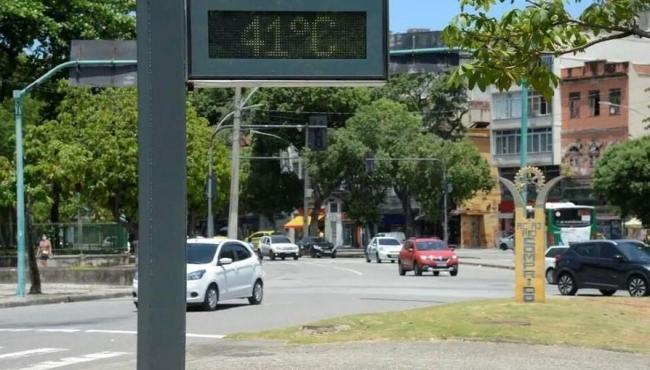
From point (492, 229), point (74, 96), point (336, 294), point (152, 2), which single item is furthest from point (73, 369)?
point (492, 229)

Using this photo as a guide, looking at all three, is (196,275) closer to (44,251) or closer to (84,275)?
(84,275)

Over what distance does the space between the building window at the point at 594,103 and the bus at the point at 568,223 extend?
1504 centimetres

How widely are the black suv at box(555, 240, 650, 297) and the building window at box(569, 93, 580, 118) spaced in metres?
45.6

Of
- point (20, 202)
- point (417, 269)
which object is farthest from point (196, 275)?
→ point (417, 269)

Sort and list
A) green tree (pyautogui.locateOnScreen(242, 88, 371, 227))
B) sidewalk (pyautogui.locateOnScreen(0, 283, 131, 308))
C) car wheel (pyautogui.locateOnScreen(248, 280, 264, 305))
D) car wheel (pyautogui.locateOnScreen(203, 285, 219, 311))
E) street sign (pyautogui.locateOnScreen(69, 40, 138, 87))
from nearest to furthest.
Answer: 1. street sign (pyautogui.locateOnScreen(69, 40, 138, 87))
2. car wheel (pyautogui.locateOnScreen(203, 285, 219, 311))
3. car wheel (pyautogui.locateOnScreen(248, 280, 264, 305))
4. sidewalk (pyautogui.locateOnScreen(0, 283, 131, 308))
5. green tree (pyautogui.locateOnScreen(242, 88, 371, 227))

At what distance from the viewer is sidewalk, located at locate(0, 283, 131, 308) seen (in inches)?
1192

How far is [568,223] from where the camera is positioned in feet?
200

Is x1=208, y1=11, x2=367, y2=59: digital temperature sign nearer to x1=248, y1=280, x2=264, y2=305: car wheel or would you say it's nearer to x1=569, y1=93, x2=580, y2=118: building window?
x1=248, y1=280, x2=264, y2=305: car wheel

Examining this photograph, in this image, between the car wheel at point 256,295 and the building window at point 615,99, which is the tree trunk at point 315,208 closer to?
the building window at point 615,99

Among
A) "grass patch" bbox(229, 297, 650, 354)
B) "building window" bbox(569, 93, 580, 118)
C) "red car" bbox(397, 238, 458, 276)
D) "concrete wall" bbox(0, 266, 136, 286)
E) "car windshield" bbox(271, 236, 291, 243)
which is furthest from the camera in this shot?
"building window" bbox(569, 93, 580, 118)

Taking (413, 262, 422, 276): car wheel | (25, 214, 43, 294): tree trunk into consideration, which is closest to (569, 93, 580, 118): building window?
(413, 262, 422, 276): car wheel

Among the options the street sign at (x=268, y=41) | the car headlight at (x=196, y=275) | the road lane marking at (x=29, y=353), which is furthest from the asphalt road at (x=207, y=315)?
the street sign at (x=268, y=41)

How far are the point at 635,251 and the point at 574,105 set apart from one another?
1848 inches

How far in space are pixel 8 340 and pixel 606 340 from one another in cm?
1008
